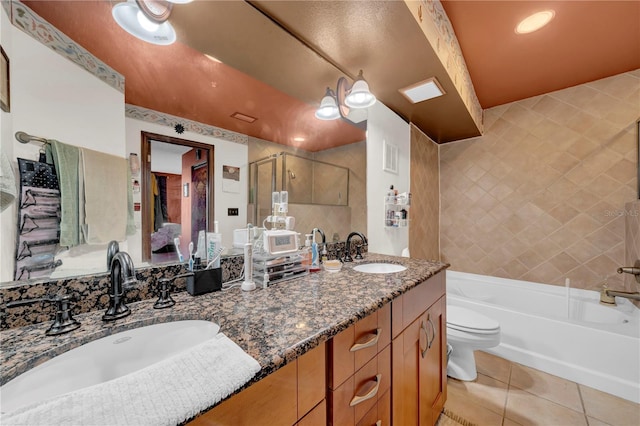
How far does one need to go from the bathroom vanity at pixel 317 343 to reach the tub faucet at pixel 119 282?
0.03 meters

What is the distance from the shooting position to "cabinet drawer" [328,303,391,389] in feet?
2.19

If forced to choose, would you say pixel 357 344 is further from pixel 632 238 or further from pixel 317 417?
pixel 632 238

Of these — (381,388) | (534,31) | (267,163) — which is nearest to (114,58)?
(267,163)

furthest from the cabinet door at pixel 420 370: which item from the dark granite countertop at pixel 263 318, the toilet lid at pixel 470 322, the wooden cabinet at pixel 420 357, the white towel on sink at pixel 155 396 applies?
the white towel on sink at pixel 155 396

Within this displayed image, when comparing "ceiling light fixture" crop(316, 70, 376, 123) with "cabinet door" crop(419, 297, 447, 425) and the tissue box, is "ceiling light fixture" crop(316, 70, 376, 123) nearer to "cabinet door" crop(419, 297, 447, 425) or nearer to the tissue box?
the tissue box

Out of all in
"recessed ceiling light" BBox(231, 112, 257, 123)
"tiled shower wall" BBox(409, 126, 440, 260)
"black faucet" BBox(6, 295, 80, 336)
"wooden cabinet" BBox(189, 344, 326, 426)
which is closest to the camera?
"wooden cabinet" BBox(189, 344, 326, 426)

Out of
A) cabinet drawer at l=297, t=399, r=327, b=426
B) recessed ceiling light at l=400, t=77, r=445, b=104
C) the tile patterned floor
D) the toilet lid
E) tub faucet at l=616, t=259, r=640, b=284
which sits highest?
recessed ceiling light at l=400, t=77, r=445, b=104

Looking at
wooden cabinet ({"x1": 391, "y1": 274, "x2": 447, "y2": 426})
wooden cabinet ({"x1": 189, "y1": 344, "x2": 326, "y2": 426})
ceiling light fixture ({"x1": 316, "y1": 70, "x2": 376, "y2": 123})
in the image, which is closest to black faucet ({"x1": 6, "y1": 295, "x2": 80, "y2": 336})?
wooden cabinet ({"x1": 189, "y1": 344, "x2": 326, "y2": 426})

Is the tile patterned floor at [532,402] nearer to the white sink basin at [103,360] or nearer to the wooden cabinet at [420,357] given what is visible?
the wooden cabinet at [420,357]

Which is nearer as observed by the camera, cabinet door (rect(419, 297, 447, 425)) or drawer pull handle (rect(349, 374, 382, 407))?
drawer pull handle (rect(349, 374, 382, 407))

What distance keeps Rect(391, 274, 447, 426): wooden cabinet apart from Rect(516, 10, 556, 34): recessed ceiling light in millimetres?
1621

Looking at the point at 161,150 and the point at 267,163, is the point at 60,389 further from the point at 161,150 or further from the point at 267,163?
the point at 267,163

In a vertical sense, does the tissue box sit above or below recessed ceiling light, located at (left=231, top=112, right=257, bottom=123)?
below

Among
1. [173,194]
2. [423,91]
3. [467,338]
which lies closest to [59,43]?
[173,194]
